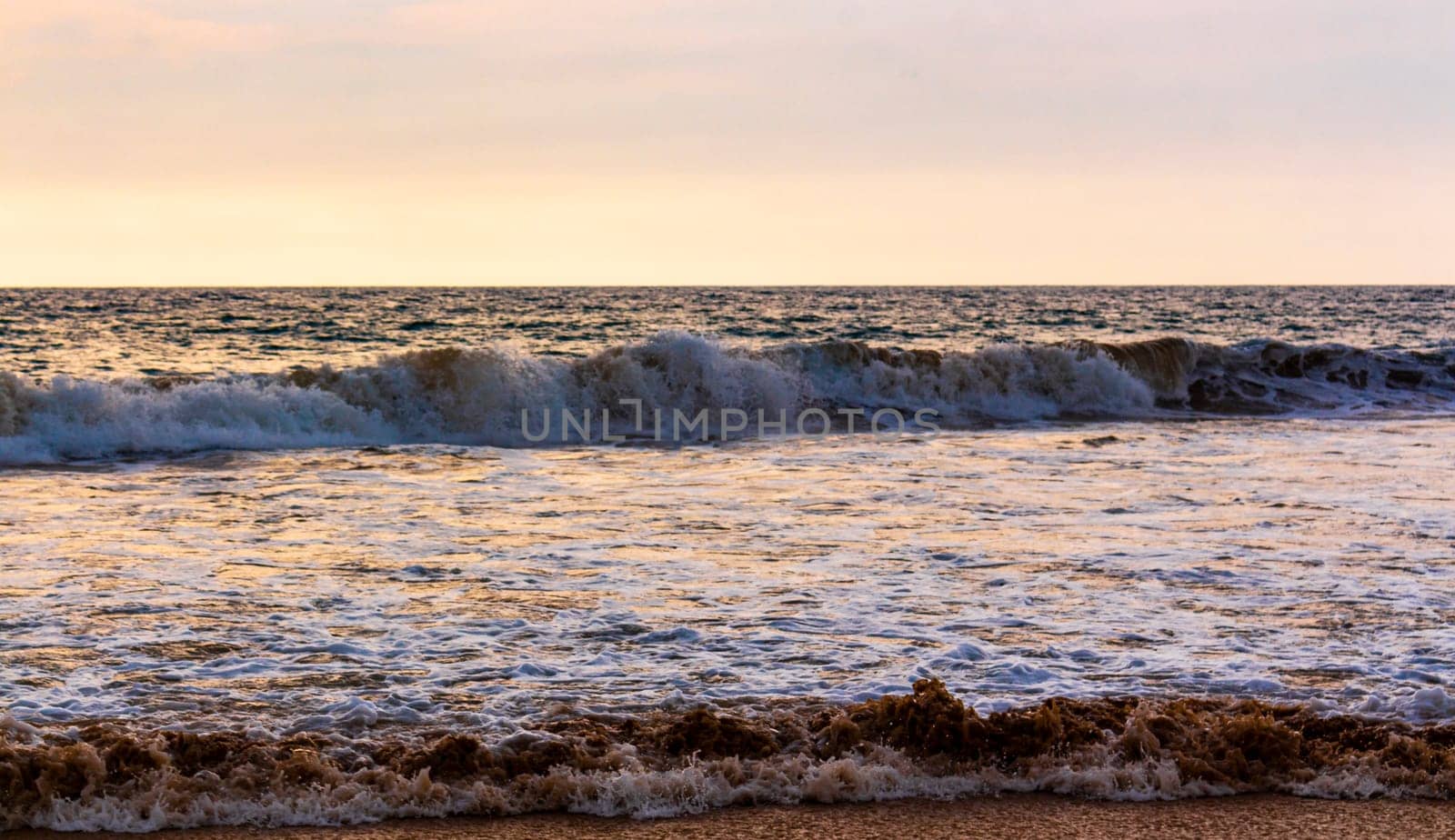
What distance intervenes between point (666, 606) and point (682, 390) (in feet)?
38.4

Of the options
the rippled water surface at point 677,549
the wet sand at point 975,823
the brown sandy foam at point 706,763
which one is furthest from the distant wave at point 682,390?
the wet sand at point 975,823

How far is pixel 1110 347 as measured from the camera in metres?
22.3

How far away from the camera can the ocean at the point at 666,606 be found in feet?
14.0

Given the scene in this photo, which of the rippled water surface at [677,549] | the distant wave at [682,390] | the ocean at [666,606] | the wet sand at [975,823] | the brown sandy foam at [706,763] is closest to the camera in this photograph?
the wet sand at [975,823]

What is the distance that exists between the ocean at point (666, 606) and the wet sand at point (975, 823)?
9 centimetres

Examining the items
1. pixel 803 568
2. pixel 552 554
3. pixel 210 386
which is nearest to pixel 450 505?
pixel 552 554

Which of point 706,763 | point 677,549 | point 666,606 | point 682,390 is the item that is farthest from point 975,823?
point 682,390

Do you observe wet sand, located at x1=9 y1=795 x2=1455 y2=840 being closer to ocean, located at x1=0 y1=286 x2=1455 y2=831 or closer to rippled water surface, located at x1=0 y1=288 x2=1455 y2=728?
ocean, located at x1=0 y1=286 x2=1455 y2=831

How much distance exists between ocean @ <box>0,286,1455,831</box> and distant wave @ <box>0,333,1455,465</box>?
0.09 m

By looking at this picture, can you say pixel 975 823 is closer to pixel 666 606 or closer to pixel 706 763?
pixel 706 763

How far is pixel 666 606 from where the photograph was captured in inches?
253

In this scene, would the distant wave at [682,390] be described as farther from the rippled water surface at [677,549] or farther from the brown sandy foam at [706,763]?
the brown sandy foam at [706,763]

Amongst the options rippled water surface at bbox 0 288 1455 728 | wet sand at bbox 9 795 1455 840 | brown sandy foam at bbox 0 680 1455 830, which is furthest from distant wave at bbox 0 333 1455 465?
wet sand at bbox 9 795 1455 840

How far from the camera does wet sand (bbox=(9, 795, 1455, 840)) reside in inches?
154
